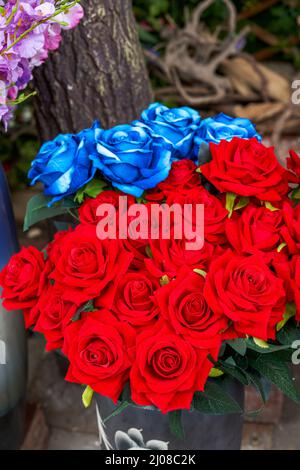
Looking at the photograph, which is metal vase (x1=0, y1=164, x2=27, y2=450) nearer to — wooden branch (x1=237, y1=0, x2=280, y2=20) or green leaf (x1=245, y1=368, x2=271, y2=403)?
green leaf (x1=245, y1=368, x2=271, y2=403)

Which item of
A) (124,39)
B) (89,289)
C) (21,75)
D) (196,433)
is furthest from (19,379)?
(124,39)

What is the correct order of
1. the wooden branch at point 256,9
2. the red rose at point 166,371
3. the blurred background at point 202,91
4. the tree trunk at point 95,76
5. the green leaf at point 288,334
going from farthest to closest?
the wooden branch at point 256,9 < the blurred background at point 202,91 < the tree trunk at point 95,76 < the green leaf at point 288,334 < the red rose at point 166,371

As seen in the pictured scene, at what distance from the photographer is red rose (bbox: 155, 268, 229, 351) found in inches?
31.1

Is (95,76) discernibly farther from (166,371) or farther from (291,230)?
A: (166,371)

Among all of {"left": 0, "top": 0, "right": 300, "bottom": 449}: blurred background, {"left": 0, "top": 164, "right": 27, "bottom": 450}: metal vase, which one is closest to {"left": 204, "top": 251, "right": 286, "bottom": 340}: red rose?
{"left": 0, "top": 164, "right": 27, "bottom": 450}: metal vase

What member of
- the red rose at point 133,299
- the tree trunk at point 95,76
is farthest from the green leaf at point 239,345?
the tree trunk at point 95,76

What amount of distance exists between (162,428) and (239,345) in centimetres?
27

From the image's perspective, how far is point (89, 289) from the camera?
2.72 ft

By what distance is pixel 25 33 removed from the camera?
81 cm

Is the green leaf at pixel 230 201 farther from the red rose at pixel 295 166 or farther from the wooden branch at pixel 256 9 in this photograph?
the wooden branch at pixel 256 9

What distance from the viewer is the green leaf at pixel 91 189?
1000mm

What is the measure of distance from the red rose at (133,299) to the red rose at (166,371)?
0.12 feet

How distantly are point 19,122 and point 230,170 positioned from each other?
1878 millimetres

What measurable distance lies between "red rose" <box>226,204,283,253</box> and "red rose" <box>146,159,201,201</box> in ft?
0.38
